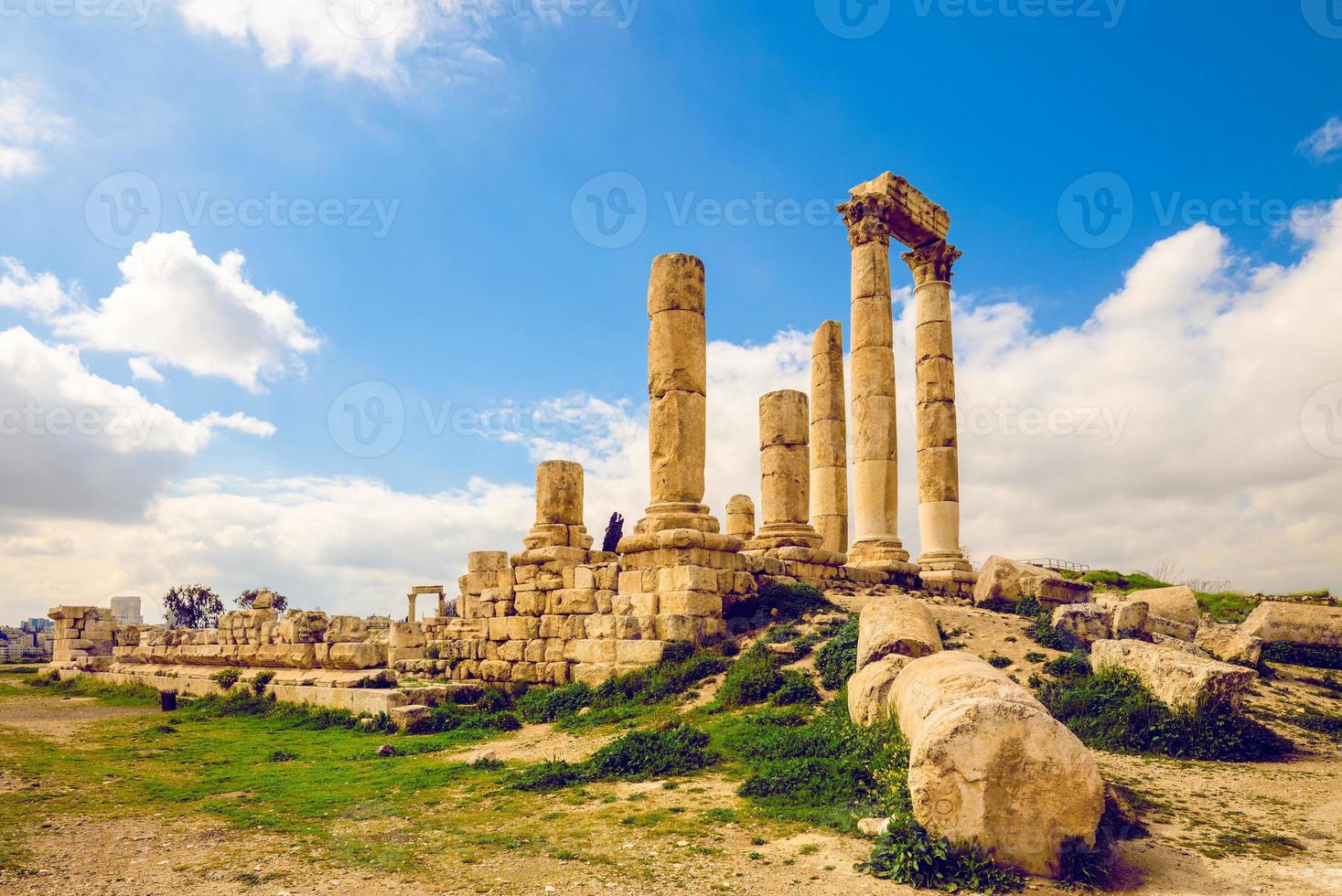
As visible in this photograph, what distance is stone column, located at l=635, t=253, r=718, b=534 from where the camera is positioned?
15367 millimetres

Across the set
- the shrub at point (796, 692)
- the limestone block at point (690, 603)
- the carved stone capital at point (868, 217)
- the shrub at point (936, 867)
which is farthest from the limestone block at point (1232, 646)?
the carved stone capital at point (868, 217)

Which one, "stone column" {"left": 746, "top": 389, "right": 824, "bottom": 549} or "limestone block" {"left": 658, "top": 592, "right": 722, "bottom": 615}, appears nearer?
"limestone block" {"left": 658, "top": 592, "right": 722, "bottom": 615}

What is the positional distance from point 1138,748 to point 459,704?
10.2 m

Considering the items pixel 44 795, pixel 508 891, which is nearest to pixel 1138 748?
pixel 508 891

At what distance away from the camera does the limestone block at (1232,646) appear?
12.5 metres

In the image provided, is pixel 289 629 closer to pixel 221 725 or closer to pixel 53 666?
pixel 221 725

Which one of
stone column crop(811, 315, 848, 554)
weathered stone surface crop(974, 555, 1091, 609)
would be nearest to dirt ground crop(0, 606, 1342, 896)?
weathered stone surface crop(974, 555, 1091, 609)

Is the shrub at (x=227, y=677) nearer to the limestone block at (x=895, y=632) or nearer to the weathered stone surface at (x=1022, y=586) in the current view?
the limestone block at (x=895, y=632)

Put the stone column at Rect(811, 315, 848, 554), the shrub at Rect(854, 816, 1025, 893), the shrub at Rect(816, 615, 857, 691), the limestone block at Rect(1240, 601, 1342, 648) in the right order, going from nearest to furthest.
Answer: the shrub at Rect(854, 816, 1025, 893) < the shrub at Rect(816, 615, 857, 691) < the limestone block at Rect(1240, 601, 1342, 648) < the stone column at Rect(811, 315, 848, 554)

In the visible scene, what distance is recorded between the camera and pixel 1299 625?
14477 mm

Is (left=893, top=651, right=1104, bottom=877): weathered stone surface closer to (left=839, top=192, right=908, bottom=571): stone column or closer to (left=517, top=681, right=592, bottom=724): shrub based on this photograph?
(left=517, top=681, right=592, bottom=724): shrub

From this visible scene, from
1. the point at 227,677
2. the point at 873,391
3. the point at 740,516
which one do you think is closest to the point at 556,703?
the point at 227,677

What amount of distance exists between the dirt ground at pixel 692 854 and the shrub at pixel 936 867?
129mm

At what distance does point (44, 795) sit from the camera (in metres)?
9.06
